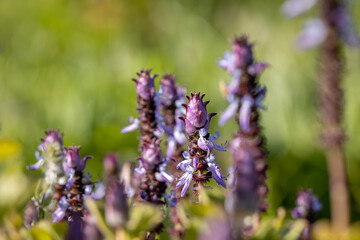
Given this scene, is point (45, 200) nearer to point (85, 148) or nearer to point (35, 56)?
point (85, 148)

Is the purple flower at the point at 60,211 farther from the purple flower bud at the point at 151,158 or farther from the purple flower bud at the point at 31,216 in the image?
the purple flower bud at the point at 151,158

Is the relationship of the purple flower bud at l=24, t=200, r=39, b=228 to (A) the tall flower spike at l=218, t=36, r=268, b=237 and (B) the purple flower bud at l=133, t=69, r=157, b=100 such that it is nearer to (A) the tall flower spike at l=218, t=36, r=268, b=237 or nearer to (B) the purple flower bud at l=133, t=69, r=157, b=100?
(B) the purple flower bud at l=133, t=69, r=157, b=100

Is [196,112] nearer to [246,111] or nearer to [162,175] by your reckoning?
[162,175]

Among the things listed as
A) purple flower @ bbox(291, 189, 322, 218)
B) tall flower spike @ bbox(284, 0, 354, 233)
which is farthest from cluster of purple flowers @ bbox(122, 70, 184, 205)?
tall flower spike @ bbox(284, 0, 354, 233)

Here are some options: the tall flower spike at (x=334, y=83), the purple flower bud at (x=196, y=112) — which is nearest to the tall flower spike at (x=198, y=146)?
the purple flower bud at (x=196, y=112)

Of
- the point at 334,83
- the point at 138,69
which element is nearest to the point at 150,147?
the point at 334,83
